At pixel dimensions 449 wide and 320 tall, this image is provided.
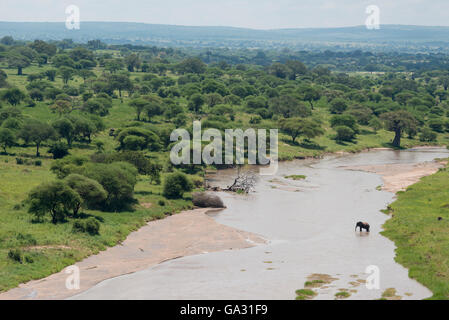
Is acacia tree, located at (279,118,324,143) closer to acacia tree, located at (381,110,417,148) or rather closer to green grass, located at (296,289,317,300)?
acacia tree, located at (381,110,417,148)

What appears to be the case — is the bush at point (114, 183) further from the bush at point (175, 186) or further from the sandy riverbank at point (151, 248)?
the bush at point (175, 186)

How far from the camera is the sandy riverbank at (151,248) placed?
3669cm

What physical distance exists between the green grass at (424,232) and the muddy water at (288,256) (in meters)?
1.00

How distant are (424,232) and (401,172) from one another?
1660 inches

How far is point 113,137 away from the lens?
99812 mm

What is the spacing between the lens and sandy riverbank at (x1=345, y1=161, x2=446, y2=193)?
79269 millimetres

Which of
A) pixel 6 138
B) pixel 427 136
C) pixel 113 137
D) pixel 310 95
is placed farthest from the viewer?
pixel 310 95

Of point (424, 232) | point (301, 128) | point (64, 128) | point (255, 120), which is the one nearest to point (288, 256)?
point (424, 232)

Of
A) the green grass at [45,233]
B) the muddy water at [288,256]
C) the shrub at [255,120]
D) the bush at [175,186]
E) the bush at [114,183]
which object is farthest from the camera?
the shrub at [255,120]

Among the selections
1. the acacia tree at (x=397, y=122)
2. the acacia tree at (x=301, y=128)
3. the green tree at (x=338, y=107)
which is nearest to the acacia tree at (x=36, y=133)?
the acacia tree at (x=301, y=128)

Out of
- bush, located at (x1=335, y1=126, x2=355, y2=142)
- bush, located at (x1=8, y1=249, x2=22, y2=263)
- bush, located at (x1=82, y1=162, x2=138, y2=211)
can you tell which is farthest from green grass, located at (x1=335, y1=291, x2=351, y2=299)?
bush, located at (x1=335, y1=126, x2=355, y2=142)

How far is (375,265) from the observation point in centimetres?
4297

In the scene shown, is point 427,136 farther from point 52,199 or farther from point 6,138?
point 52,199
